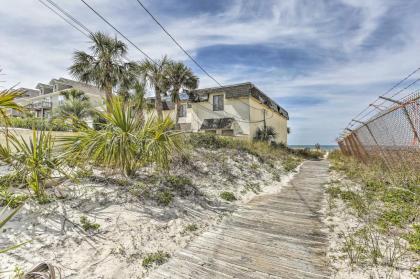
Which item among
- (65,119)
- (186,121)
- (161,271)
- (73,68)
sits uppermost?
(73,68)

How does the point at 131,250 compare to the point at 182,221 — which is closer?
the point at 131,250

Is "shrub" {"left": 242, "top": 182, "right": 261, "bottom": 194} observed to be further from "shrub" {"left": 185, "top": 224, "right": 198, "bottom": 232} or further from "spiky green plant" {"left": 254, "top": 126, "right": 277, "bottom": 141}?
"spiky green plant" {"left": 254, "top": 126, "right": 277, "bottom": 141}

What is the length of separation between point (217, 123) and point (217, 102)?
2335mm

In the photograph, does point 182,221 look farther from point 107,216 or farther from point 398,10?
point 398,10

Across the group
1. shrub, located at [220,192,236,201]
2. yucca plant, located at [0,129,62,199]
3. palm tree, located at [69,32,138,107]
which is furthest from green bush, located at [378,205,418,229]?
palm tree, located at [69,32,138,107]

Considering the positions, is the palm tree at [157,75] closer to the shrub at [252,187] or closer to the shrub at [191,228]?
the shrub at [252,187]

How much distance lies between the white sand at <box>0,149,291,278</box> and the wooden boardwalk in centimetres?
36

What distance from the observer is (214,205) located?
5.58 meters

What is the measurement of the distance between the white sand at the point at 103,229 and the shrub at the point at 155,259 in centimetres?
9

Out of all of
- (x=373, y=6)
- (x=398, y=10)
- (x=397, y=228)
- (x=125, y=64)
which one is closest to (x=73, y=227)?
(x=397, y=228)

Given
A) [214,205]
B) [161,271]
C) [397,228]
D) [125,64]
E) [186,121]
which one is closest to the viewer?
[161,271]

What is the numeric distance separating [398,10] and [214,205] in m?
6.83

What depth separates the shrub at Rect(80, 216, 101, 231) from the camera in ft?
11.2

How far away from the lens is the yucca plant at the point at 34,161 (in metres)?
3.62
